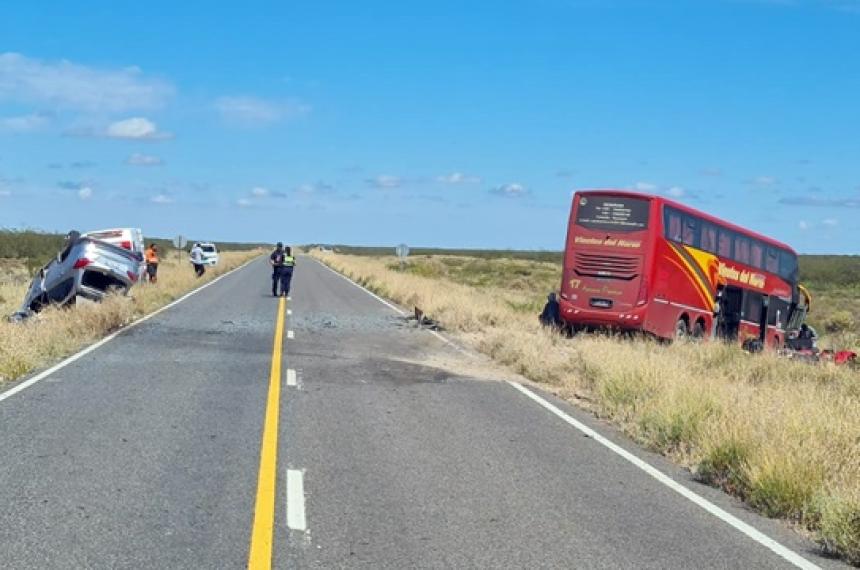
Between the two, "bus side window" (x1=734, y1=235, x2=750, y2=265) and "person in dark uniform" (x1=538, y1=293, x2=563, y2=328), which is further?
"bus side window" (x1=734, y1=235, x2=750, y2=265)

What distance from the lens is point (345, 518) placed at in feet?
22.0

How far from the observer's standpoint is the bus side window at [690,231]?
23.2m

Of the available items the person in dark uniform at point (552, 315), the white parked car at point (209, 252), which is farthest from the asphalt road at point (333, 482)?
the white parked car at point (209, 252)

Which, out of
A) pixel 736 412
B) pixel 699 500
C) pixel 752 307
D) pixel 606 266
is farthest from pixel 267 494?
pixel 752 307

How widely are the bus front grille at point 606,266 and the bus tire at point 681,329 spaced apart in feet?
7.25

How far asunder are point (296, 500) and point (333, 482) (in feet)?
2.13

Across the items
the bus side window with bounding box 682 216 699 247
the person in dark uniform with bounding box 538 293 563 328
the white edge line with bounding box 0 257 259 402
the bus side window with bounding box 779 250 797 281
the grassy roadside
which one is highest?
the bus side window with bounding box 682 216 699 247

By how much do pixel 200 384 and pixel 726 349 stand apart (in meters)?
10.4

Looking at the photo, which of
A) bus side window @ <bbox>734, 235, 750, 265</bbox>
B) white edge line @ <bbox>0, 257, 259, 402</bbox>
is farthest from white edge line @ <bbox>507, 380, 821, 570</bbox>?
bus side window @ <bbox>734, 235, 750, 265</bbox>

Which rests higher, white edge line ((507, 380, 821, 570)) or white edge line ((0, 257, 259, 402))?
white edge line ((507, 380, 821, 570))

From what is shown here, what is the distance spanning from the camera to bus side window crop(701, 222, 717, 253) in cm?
2414

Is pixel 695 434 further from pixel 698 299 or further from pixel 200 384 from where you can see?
pixel 698 299

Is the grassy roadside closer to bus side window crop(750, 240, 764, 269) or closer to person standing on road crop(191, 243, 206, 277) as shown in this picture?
bus side window crop(750, 240, 764, 269)

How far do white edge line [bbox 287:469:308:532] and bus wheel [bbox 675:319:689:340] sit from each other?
16.8 metres
